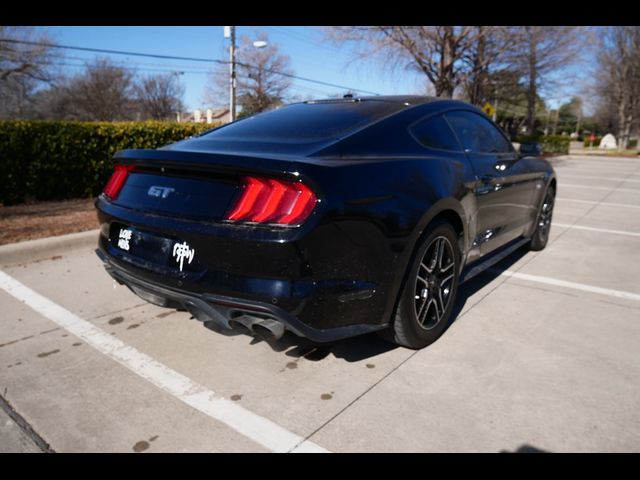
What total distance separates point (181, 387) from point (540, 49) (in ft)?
66.8

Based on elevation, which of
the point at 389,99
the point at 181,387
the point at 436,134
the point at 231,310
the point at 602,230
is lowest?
the point at 181,387

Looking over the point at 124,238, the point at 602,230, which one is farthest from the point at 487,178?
the point at 602,230

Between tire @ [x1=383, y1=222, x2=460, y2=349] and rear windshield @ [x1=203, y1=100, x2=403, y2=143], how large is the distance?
2.53 feet

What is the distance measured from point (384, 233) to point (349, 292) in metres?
0.35

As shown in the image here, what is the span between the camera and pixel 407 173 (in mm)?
2525

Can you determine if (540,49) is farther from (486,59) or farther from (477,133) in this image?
(477,133)

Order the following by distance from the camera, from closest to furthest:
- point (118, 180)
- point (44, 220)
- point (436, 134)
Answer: point (118, 180), point (436, 134), point (44, 220)

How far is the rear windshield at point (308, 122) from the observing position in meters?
2.63

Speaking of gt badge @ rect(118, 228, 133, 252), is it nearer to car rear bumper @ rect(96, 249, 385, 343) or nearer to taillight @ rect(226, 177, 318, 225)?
car rear bumper @ rect(96, 249, 385, 343)

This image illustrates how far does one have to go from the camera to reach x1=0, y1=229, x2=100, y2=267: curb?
4500 millimetres

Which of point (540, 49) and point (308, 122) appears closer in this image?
point (308, 122)

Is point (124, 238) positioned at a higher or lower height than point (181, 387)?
higher

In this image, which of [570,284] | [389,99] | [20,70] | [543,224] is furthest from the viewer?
[20,70]

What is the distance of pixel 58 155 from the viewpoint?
7793 millimetres
